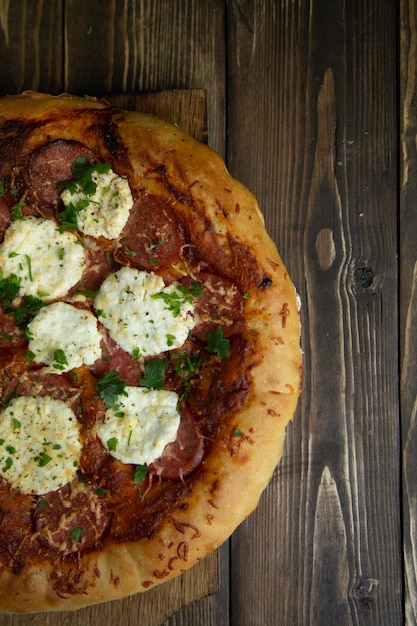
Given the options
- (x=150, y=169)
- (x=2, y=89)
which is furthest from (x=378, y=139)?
(x=2, y=89)

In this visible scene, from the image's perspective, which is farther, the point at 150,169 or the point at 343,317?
the point at 343,317

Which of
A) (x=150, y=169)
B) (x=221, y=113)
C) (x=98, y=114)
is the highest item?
(x=221, y=113)

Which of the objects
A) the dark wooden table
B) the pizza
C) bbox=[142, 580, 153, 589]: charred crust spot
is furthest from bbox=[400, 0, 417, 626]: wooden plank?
bbox=[142, 580, 153, 589]: charred crust spot

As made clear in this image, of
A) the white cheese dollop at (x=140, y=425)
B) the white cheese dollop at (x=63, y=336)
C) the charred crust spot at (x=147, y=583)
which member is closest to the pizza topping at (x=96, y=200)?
the white cheese dollop at (x=63, y=336)

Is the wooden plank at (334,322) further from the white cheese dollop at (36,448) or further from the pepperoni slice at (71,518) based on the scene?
the white cheese dollop at (36,448)

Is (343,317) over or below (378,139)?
below

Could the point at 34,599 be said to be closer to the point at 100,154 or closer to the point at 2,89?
the point at 100,154
